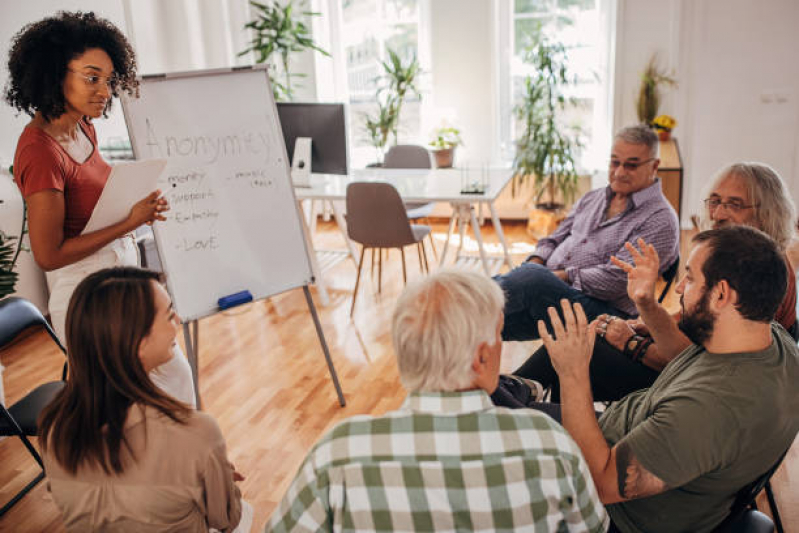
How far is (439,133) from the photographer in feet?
18.6

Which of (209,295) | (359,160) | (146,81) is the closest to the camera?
(146,81)

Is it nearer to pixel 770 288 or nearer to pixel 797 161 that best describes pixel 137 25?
pixel 770 288

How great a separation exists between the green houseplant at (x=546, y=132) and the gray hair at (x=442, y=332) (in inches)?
165

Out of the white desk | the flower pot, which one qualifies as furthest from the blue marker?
the flower pot

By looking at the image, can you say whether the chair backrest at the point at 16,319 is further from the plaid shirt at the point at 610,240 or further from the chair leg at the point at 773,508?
the chair leg at the point at 773,508

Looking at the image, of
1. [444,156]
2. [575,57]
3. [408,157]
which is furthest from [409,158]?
[575,57]

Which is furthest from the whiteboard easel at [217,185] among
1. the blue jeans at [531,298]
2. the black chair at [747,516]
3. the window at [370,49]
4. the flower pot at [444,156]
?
the window at [370,49]

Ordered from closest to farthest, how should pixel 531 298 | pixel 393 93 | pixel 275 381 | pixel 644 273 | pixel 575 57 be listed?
pixel 644 273
pixel 531 298
pixel 275 381
pixel 575 57
pixel 393 93

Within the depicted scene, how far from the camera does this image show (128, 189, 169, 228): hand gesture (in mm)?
2029

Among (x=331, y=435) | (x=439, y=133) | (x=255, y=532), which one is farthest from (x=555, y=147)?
(x=331, y=435)

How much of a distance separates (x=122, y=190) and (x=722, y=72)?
4.63 meters

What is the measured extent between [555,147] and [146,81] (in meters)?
3.66

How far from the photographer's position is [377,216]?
3.62 metres

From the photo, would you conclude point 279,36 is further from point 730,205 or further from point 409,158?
point 730,205
